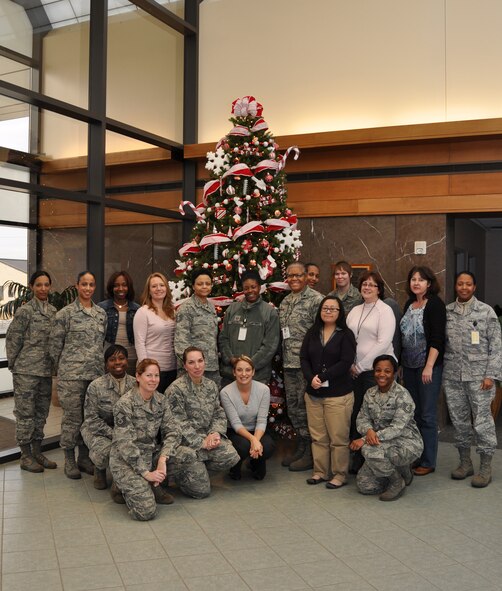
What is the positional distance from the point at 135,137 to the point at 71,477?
3853mm

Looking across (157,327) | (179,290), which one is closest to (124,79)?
(179,290)

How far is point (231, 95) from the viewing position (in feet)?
26.9

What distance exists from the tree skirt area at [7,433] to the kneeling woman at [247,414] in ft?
6.40

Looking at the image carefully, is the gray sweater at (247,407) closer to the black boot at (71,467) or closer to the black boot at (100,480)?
the black boot at (100,480)

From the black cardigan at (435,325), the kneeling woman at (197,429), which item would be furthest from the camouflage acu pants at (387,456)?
the kneeling woman at (197,429)

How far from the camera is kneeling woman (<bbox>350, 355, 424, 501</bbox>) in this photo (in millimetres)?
4734

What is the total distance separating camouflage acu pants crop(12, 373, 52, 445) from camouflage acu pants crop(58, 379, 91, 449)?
9.7 inches

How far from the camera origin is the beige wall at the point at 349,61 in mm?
6973

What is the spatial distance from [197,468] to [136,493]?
541 millimetres

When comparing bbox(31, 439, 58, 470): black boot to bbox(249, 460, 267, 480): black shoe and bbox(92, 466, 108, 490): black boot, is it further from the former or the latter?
bbox(249, 460, 267, 480): black shoe

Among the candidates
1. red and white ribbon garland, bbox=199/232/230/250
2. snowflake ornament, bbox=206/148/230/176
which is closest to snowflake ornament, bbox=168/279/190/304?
red and white ribbon garland, bbox=199/232/230/250

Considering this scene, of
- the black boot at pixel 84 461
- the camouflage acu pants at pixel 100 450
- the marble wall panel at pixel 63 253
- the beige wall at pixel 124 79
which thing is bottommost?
the black boot at pixel 84 461

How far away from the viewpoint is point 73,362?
5273 millimetres

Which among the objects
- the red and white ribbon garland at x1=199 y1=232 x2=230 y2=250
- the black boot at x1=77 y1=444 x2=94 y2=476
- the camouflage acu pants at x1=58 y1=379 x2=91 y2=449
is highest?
the red and white ribbon garland at x1=199 y1=232 x2=230 y2=250
